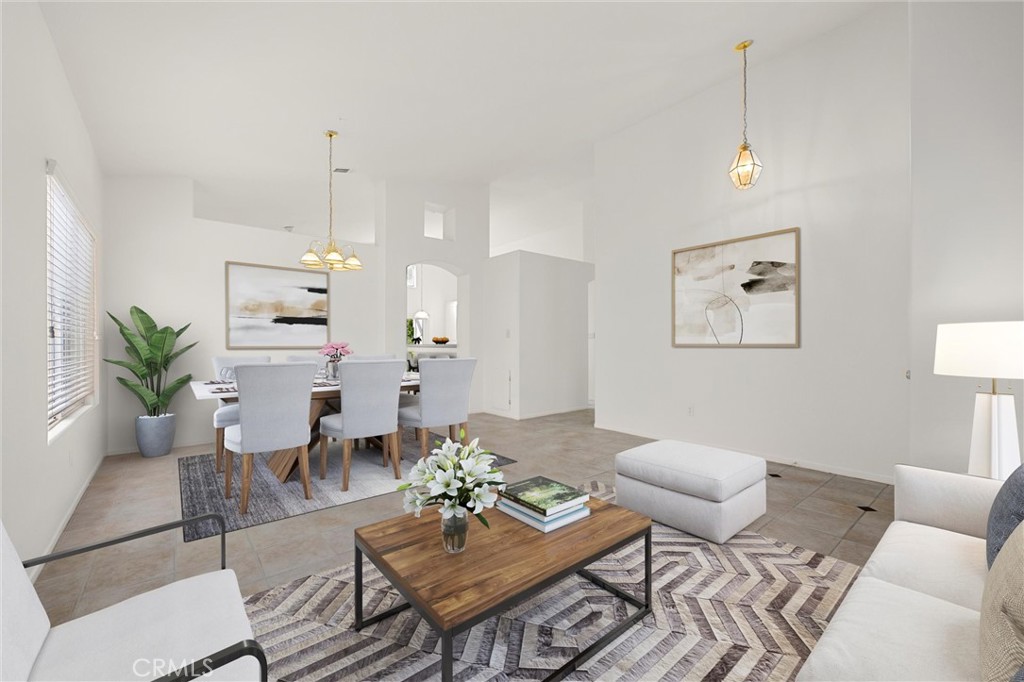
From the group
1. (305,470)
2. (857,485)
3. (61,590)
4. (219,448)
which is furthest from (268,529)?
(857,485)

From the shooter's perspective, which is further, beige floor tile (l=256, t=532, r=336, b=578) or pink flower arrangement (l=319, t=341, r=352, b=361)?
pink flower arrangement (l=319, t=341, r=352, b=361)

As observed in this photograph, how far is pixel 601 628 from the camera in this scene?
1.68 meters

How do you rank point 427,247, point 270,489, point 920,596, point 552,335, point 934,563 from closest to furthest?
1. point 920,596
2. point 934,563
3. point 270,489
4. point 427,247
5. point 552,335

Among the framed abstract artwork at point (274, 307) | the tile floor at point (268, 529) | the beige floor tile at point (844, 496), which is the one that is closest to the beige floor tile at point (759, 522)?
the tile floor at point (268, 529)

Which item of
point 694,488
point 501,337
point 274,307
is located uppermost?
point 274,307

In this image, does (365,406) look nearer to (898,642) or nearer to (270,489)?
(270,489)

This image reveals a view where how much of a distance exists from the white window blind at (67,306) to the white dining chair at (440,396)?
222cm

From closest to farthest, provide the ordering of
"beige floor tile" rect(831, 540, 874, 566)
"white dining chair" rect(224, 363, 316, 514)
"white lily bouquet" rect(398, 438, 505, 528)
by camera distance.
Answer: "white lily bouquet" rect(398, 438, 505, 528) < "beige floor tile" rect(831, 540, 874, 566) < "white dining chair" rect(224, 363, 316, 514)

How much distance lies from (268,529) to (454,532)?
1.71 m

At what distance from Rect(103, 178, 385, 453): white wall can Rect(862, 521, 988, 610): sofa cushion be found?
5.71 m

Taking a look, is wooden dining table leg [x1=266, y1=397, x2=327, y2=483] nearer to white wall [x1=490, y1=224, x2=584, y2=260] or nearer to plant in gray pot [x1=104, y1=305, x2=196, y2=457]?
plant in gray pot [x1=104, y1=305, x2=196, y2=457]

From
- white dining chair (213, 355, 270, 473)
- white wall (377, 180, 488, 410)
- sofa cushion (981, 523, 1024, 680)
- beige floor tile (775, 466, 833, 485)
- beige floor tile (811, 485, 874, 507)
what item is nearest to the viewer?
sofa cushion (981, 523, 1024, 680)

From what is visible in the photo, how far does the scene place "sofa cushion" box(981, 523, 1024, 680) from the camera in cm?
83

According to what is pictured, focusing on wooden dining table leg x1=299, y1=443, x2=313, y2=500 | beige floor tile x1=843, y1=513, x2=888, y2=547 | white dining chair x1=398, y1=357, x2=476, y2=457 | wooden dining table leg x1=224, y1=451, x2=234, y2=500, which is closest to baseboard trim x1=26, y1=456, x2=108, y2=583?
wooden dining table leg x1=224, y1=451, x2=234, y2=500
